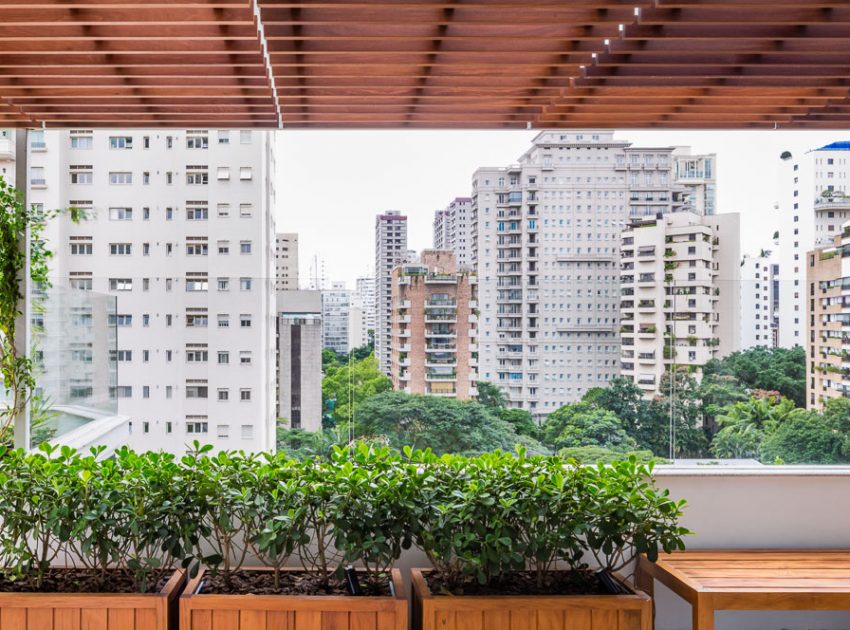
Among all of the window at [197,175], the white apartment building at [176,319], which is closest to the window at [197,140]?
the window at [197,175]

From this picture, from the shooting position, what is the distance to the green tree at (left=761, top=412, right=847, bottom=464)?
349 cm

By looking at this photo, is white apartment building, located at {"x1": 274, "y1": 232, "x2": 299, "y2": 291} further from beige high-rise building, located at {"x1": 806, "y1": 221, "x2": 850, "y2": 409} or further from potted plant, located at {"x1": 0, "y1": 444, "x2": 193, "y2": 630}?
beige high-rise building, located at {"x1": 806, "y1": 221, "x2": 850, "y2": 409}

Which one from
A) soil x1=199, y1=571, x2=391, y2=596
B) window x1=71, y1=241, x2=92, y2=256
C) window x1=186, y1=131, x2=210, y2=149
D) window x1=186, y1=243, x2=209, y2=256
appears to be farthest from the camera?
window x1=186, y1=131, x2=210, y2=149

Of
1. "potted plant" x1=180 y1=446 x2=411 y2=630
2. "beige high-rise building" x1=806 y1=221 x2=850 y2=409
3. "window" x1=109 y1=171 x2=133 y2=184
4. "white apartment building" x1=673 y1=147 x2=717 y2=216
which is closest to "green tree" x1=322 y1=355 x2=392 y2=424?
"potted plant" x1=180 y1=446 x2=411 y2=630

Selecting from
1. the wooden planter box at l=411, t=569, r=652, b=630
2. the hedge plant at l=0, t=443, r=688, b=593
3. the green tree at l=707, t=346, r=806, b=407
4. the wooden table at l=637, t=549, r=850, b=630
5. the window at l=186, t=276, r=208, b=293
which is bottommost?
the wooden planter box at l=411, t=569, r=652, b=630

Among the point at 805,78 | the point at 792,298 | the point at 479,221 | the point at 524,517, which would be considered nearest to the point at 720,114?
the point at 805,78

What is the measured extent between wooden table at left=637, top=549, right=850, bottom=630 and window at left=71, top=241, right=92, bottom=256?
10.6 feet

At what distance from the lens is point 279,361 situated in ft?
11.6

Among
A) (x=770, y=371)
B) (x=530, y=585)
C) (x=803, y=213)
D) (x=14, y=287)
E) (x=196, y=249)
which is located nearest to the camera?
(x=530, y=585)

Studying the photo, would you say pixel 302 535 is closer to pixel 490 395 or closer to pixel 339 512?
pixel 339 512

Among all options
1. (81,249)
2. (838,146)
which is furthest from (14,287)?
(838,146)

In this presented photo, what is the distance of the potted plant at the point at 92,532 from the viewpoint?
2594 millimetres

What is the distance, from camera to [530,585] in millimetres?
2844

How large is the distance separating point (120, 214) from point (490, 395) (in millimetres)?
2358
